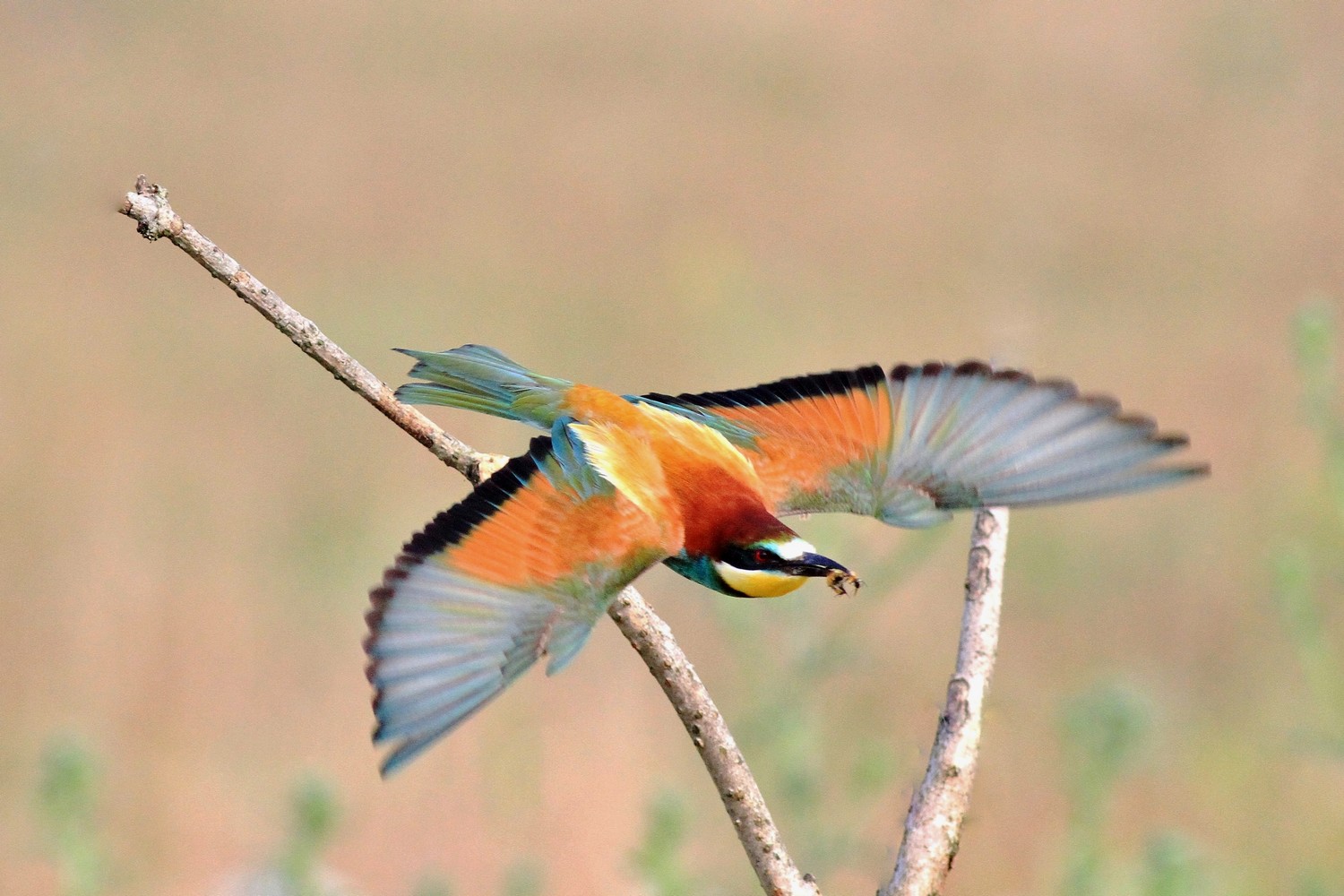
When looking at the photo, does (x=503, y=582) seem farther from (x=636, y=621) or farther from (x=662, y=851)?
(x=662, y=851)

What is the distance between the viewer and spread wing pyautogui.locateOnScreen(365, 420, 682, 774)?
1.37m

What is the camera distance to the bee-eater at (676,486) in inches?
56.3

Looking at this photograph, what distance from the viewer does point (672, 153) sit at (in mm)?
7387

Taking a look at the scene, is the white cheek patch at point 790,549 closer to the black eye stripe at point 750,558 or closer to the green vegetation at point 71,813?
the black eye stripe at point 750,558

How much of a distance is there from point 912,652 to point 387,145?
152 inches

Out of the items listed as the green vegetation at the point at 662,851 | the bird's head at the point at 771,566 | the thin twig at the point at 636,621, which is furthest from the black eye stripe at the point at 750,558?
the green vegetation at the point at 662,851

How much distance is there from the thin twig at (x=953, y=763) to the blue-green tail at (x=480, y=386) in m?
0.64

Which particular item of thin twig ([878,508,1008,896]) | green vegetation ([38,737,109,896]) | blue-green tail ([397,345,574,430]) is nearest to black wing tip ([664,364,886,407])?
blue-green tail ([397,345,574,430])

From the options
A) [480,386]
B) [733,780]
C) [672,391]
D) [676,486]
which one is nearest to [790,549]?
[676,486]

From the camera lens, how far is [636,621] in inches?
52.5

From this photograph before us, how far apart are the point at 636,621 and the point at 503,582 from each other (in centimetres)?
22

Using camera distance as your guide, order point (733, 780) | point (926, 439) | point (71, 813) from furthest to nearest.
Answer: point (71, 813), point (926, 439), point (733, 780)

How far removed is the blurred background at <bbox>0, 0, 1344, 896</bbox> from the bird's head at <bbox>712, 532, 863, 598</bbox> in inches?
9.0

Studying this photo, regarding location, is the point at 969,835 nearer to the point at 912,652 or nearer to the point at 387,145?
the point at 912,652
